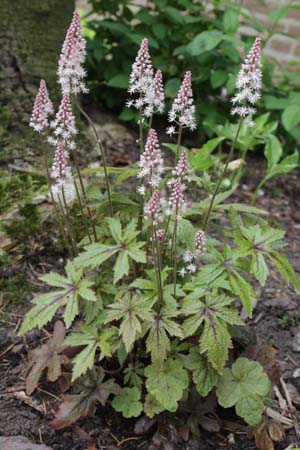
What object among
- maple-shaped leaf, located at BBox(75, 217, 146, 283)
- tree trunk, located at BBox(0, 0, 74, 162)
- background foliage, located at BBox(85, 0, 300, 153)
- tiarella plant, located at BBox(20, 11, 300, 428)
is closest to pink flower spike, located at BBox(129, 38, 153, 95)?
tiarella plant, located at BBox(20, 11, 300, 428)

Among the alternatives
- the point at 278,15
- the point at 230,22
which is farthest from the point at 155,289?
the point at 278,15

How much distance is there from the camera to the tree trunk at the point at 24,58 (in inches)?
125

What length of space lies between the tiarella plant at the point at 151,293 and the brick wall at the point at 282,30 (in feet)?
13.9

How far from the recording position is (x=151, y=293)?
6.81ft

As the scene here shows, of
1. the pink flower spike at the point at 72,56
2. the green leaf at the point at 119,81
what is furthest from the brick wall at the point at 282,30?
the pink flower spike at the point at 72,56

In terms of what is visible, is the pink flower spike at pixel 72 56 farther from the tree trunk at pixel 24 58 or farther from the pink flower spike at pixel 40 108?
the tree trunk at pixel 24 58

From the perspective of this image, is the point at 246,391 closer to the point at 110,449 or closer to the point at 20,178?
the point at 110,449

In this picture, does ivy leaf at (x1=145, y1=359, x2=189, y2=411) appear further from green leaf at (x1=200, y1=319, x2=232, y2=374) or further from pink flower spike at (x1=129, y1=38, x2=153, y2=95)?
pink flower spike at (x1=129, y1=38, x2=153, y2=95)

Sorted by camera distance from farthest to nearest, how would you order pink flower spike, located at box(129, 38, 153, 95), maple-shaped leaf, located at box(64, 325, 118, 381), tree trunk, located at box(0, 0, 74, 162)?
tree trunk, located at box(0, 0, 74, 162) → maple-shaped leaf, located at box(64, 325, 118, 381) → pink flower spike, located at box(129, 38, 153, 95)

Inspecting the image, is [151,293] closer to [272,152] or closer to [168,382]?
[168,382]

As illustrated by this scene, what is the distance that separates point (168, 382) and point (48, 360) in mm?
527

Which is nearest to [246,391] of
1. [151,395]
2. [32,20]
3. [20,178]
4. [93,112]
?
[151,395]

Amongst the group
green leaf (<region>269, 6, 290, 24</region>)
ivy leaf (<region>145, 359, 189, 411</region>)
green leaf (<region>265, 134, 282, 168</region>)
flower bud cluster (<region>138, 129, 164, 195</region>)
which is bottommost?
ivy leaf (<region>145, 359, 189, 411</region>)

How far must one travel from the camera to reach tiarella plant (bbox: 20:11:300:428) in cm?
191
